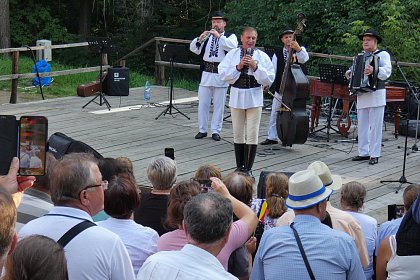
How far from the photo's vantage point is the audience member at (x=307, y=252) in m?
3.64

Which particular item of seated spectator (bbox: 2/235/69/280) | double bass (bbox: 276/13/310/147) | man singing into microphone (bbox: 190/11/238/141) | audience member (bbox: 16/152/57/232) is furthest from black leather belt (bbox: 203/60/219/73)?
seated spectator (bbox: 2/235/69/280)

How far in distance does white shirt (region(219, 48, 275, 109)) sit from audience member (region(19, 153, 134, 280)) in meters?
5.71

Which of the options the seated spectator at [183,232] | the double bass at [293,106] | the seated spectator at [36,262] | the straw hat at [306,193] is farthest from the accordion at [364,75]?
the seated spectator at [36,262]

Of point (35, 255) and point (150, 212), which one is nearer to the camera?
point (35, 255)

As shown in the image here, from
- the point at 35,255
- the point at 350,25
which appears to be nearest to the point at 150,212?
the point at 35,255

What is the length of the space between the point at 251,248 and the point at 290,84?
20.0ft

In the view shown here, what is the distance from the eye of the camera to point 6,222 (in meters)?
2.73

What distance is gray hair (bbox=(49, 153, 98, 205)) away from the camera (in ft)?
11.6

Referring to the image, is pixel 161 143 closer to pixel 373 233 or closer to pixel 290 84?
pixel 290 84

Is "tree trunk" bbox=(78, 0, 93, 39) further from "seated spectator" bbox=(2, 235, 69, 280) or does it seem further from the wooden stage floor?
"seated spectator" bbox=(2, 235, 69, 280)

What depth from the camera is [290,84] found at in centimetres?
1042

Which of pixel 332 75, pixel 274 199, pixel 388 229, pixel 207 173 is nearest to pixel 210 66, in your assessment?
pixel 332 75

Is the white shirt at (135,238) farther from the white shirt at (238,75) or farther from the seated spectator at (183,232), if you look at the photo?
the white shirt at (238,75)

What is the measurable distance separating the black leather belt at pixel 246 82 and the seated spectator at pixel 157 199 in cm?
434
